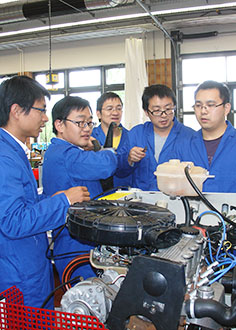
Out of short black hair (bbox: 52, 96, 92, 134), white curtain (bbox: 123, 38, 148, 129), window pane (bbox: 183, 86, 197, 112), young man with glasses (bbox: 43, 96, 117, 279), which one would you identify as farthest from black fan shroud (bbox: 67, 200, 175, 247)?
window pane (bbox: 183, 86, 197, 112)

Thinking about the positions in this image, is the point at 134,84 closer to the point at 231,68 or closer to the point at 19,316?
the point at 231,68

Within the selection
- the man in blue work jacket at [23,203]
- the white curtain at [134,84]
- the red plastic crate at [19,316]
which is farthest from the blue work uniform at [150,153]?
the white curtain at [134,84]

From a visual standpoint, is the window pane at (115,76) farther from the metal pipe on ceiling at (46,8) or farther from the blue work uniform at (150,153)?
the blue work uniform at (150,153)

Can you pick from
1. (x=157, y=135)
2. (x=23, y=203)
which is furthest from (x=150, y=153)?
(x=23, y=203)

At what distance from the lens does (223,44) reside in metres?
5.92

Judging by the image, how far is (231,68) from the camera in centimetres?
601

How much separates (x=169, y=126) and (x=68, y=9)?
306 centimetres

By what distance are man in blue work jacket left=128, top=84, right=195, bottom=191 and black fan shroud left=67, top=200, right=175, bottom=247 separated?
3.64 ft

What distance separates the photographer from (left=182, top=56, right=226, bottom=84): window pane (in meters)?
6.05

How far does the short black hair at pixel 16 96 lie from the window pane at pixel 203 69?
537cm

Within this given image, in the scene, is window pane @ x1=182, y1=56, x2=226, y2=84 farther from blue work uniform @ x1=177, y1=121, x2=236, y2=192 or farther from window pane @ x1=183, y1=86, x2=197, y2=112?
blue work uniform @ x1=177, y1=121, x2=236, y2=192

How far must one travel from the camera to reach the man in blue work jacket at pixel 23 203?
100 centimetres

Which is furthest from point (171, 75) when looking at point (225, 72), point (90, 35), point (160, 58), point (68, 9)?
point (68, 9)

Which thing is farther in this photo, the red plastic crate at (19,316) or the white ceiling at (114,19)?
the white ceiling at (114,19)
